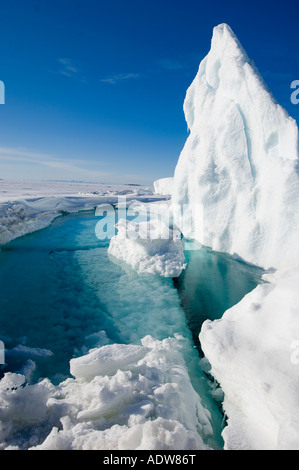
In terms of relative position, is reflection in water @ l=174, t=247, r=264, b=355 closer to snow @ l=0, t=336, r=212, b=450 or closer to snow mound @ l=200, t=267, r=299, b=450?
snow mound @ l=200, t=267, r=299, b=450

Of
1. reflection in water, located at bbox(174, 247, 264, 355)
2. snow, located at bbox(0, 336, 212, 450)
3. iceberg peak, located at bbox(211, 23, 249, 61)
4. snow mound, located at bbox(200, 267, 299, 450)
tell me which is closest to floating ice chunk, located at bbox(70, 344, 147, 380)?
snow, located at bbox(0, 336, 212, 450)

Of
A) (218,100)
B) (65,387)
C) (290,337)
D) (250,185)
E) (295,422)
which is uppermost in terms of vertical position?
(218,100)

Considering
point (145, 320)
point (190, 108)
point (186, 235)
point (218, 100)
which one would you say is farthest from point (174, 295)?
point (190, 108)

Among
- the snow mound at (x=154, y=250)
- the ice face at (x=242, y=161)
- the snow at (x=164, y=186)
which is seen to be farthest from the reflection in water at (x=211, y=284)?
the snow at (x=164, y=186)

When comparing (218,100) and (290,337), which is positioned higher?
(218,100)

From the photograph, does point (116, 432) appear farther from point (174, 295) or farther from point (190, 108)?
point (190, 108)

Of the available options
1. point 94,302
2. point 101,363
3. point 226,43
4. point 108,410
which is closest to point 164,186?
point 226,43
